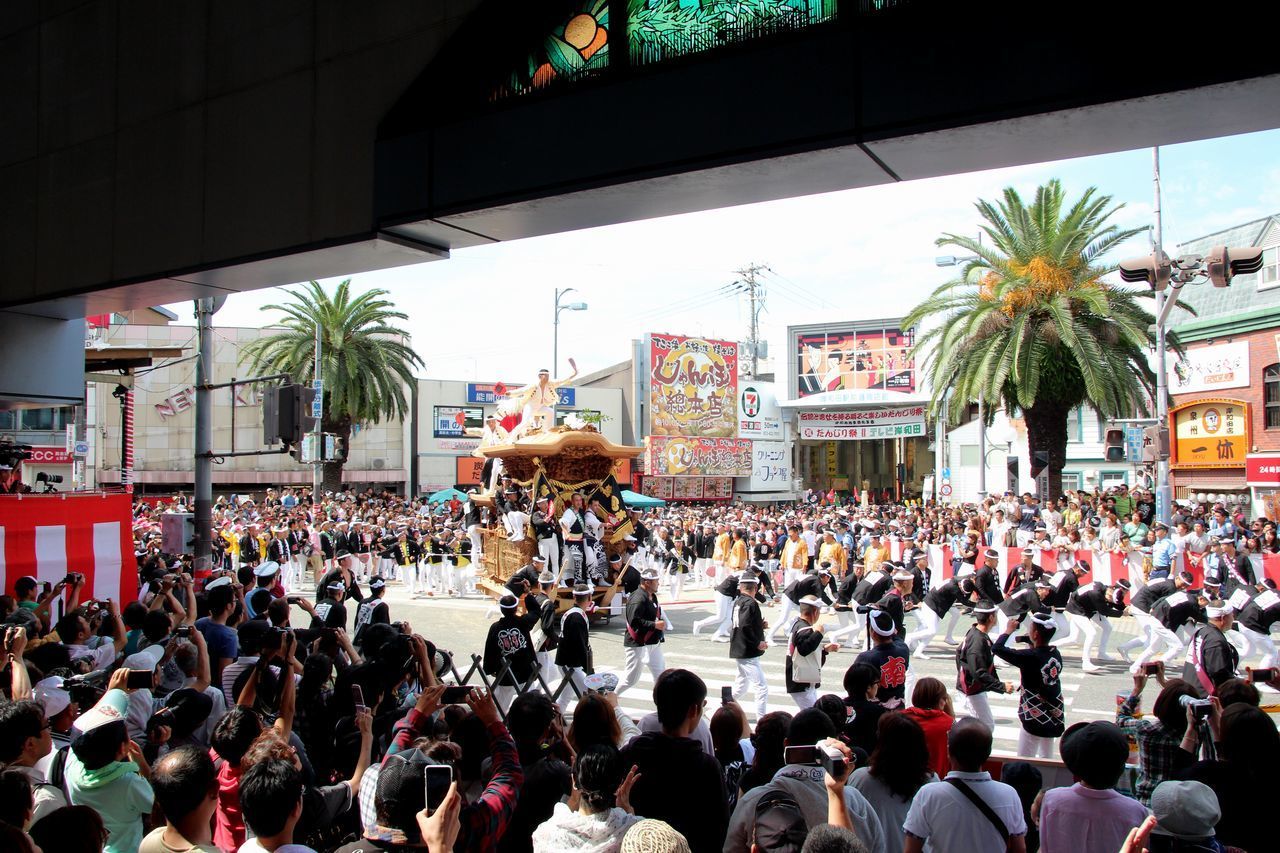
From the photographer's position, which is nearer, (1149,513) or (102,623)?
(102,623)

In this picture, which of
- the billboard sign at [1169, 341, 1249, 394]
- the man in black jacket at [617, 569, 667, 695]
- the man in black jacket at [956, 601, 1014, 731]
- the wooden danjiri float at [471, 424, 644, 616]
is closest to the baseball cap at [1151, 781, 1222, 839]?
the man in black jacket at [956, 601, 1014, 731]

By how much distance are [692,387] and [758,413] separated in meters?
4.85

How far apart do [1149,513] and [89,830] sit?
29.1m

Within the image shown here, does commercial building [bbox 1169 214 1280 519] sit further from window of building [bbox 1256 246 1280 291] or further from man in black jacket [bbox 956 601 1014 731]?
man in black jacket [bbox 956 601 1014 731]

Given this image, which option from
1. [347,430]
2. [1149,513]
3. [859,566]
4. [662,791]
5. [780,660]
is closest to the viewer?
[662,791]

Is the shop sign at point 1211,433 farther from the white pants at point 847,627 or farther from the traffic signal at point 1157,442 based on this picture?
the white pants at point 847,627

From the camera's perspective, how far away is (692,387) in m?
49.6

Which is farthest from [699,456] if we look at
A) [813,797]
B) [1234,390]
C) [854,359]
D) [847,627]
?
[813,797]

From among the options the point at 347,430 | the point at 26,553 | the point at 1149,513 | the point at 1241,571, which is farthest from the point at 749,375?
the point at 26,553

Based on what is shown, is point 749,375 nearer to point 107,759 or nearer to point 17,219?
point 17,219

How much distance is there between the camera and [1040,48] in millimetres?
4762

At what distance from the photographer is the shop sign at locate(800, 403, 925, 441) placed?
5047cm

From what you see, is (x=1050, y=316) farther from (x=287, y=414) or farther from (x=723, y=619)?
(x=287, y=414)

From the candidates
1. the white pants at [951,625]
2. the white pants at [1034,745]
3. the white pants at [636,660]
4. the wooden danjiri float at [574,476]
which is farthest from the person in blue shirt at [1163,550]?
the white pants at [636,660]
